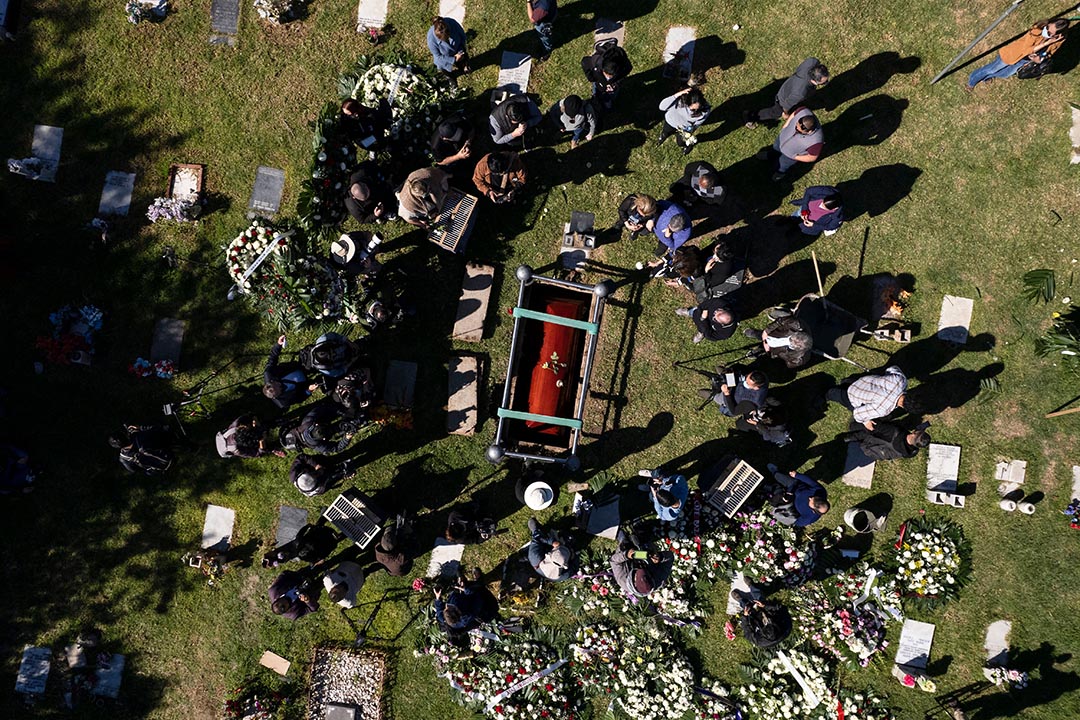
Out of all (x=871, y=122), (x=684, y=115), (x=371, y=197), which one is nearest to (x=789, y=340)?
(x=684, y=115)

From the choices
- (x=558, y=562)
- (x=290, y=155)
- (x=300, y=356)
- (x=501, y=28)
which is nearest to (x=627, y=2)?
(x=501, y=28)

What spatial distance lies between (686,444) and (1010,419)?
5.97 meters

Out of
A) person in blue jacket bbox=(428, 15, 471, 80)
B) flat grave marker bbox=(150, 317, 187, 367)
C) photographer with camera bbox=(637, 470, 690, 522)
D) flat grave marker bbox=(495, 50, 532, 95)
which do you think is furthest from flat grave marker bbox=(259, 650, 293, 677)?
flat grave marker bbox=(495, 50, 532, 95)

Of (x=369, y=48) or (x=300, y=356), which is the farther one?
(x=369, y=48)

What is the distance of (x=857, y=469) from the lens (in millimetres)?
10914

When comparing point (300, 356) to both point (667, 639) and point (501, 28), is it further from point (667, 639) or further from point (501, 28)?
point (667, 639)

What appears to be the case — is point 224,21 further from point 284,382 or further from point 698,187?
point 698,187

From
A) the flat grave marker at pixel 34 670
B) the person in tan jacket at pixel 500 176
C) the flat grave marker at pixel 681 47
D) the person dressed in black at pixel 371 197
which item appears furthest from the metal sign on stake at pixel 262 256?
the flat grave marker at pixel 34 670

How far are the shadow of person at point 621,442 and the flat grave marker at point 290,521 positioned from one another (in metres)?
5.41

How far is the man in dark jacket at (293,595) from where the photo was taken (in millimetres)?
9992

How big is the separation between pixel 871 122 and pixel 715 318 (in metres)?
5.26

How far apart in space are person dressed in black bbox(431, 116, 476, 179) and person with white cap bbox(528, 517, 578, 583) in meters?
6.47

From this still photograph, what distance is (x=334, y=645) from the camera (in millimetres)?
11133

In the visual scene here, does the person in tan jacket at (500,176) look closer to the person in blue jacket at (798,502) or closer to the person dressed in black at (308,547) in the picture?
the person dressed in black at (308,547)
